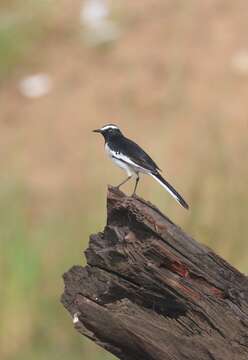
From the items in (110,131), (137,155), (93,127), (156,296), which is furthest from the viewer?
(93,127)

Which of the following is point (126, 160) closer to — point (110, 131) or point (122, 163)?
point (122, 163)

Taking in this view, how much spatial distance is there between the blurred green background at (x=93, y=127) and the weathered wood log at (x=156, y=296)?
2.42 meters

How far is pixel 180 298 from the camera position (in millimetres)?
3342

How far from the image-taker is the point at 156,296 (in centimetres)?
335

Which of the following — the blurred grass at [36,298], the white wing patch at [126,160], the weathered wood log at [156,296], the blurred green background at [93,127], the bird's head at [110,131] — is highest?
the blurred green background at [93,127]

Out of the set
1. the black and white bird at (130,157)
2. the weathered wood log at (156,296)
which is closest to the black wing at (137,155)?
the black and white bird at (130,157)

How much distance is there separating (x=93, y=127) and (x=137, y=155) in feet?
15.9

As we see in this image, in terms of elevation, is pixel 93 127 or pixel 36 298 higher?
pixel 93 127

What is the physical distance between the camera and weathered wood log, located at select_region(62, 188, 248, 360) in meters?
3.29

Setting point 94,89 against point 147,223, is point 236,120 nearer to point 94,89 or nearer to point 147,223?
point 94,89

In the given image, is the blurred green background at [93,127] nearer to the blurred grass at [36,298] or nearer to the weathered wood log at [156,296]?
the blurred grass at [36,298]

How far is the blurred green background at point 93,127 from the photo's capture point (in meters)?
6.31

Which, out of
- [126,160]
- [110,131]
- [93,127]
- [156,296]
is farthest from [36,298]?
[156,296]

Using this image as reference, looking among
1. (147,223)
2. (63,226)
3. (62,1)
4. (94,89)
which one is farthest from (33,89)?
(147,223)
